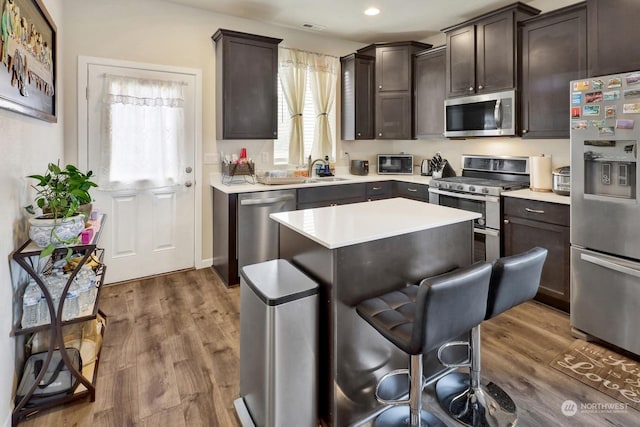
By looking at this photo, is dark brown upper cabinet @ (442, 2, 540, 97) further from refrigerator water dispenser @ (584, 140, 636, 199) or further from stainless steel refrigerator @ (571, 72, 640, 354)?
refrigerator water dispenser @ (584, 140, 636, 199)

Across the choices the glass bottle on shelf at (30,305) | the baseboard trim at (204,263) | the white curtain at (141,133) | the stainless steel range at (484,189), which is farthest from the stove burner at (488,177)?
the glass bottle on shelf at (30,305)

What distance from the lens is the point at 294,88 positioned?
173 inches

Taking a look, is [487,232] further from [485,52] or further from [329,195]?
[485,52]

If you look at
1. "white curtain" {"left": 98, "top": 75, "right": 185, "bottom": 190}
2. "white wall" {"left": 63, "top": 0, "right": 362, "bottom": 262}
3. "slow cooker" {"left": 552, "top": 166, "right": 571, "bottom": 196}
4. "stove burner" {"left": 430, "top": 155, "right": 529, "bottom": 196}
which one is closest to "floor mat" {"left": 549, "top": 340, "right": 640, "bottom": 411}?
"slow cooker" {"left": 552, "top": 166, "right": 571, "bottom": 196}

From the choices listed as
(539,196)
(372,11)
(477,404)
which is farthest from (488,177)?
(477,404)

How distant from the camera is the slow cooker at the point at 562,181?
9.80ft

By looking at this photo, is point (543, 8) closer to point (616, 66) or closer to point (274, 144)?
point (616, 66)

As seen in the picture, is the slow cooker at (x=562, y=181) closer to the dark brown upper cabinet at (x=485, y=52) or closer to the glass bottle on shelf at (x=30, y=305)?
the dark brown upper cabinet at (x=485, y=52)

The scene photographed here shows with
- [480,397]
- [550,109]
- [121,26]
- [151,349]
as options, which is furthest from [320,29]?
[480,397]

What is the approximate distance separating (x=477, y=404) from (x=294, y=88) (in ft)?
12.2

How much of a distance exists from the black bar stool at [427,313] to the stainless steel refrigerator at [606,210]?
1.41 m

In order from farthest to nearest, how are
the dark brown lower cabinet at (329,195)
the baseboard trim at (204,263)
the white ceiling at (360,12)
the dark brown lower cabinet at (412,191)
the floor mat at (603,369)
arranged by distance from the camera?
the dark brown lower cabinet at (412,191), the baseboard trim at (204,263), the dark brown lower cabinet at (329,195), the white ceiling at (360,12), the floor mat at (603,369)

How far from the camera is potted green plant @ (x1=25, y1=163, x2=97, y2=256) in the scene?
1771 millimetres

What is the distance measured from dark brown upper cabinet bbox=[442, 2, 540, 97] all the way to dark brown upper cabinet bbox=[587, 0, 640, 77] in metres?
0.73
